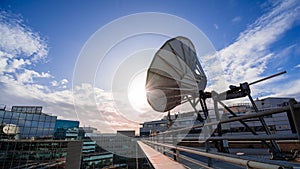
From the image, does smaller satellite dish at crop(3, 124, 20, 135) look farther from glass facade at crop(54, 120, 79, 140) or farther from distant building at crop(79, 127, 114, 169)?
glass facade at crop(54, 120, 79, 140)

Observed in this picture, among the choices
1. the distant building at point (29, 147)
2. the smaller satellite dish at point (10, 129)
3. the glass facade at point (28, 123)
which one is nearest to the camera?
the distant building at point (29, 147)

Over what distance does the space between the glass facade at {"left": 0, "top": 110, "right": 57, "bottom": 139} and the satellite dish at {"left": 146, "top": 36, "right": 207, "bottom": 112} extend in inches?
829

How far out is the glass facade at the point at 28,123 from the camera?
1911 centimetres

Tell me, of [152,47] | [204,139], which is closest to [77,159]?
[152,47]

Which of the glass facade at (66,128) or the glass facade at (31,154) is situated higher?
the glass facade at (66,128)

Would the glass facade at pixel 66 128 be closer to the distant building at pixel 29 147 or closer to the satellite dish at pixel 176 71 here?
the distant building at pixel 29 147

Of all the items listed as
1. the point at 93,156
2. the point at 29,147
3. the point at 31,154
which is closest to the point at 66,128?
the point at 93,156

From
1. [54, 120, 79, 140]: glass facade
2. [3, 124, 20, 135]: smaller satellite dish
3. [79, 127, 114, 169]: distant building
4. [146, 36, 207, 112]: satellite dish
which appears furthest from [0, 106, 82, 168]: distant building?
[54, 120, 79, 140]: glass facade

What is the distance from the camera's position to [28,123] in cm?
2233

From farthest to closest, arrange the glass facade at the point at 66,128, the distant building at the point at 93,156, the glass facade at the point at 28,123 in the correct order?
the glass facade at the point at 66,128 < the distant building at the point at 93,156 < the glass facade at the point at 28,123

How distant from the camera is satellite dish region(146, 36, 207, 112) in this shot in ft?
19.3

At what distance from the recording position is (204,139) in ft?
7.26

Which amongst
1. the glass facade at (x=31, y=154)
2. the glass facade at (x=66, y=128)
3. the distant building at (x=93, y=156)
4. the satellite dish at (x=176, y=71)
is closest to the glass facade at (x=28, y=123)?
the glass facade at (x=31, y=154)

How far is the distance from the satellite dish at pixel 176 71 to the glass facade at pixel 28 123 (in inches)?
829
